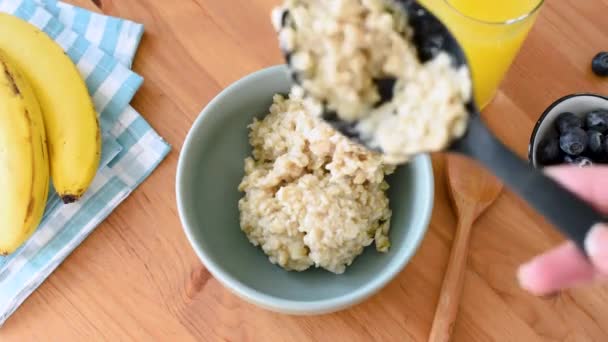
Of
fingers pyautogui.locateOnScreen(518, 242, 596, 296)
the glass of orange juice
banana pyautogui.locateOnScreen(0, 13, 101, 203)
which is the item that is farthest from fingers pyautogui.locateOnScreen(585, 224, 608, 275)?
banana pyautogui.locateOnScreen(0, 13, 101, 203)

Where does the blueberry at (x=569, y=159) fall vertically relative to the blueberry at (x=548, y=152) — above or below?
below

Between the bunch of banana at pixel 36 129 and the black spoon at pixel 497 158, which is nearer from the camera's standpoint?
the black spoon at pixel 497 158

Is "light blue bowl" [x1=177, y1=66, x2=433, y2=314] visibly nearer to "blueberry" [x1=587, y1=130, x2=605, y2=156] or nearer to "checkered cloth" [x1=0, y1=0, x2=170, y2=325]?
"checkered cloth" [x1=0, y1=0, x2=170, y2=325]

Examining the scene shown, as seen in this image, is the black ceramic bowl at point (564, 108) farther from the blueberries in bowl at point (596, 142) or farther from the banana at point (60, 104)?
the banana at point (60, 104)

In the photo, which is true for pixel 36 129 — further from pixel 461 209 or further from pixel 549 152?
pixel 549 152

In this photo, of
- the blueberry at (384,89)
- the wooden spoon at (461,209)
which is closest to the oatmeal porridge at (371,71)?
the blueberry at (384,89)

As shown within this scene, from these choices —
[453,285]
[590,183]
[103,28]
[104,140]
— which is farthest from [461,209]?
[103,28]
